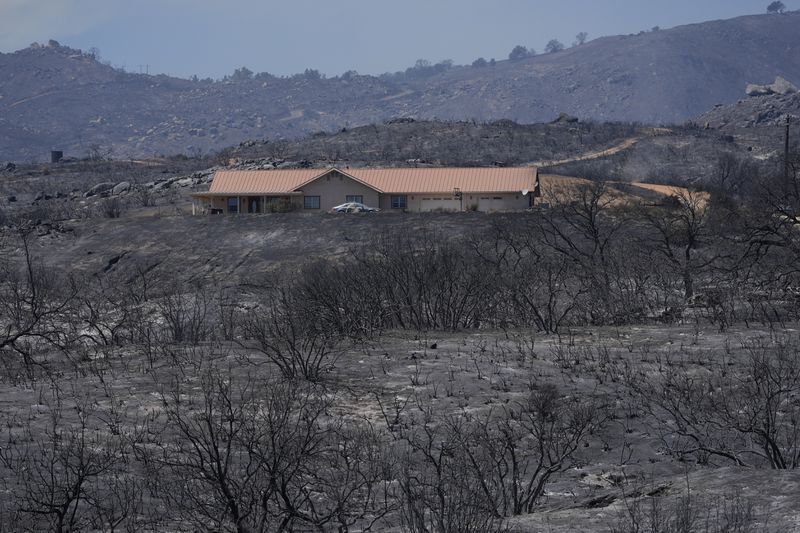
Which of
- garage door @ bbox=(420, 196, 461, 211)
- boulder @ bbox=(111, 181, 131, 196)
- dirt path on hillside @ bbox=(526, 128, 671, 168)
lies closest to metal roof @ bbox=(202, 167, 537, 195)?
garage door @ bbox=(420, 196, 461, 211)

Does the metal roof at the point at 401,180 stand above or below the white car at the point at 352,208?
above

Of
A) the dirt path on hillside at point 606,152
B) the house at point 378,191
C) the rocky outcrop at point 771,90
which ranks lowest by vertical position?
the house at point 378,191

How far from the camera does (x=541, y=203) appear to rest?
71000mm

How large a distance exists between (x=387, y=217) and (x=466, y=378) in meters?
45.9

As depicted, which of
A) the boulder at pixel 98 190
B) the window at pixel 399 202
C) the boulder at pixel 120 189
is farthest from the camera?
the boulder at pixel 98 190

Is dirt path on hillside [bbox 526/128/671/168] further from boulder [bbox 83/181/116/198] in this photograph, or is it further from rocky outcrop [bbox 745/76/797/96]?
rocky outcrop [bbox 745/76/797/96]

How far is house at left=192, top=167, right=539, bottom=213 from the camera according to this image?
72.2 metres

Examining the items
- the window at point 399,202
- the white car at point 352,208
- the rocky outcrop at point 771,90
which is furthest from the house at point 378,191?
the rocky outcrop at point 771,90

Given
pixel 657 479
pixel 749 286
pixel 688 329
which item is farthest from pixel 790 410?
pixel 749 286

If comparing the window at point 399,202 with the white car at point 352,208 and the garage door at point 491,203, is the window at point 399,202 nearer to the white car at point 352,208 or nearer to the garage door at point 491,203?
the white car at point 352,208

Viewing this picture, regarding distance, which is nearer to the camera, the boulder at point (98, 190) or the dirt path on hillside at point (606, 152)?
the boulder at point (98, 190)

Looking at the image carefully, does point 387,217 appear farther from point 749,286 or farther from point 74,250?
point 749,286

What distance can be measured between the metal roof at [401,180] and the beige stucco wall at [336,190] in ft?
1.15

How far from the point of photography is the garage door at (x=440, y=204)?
72.2m
